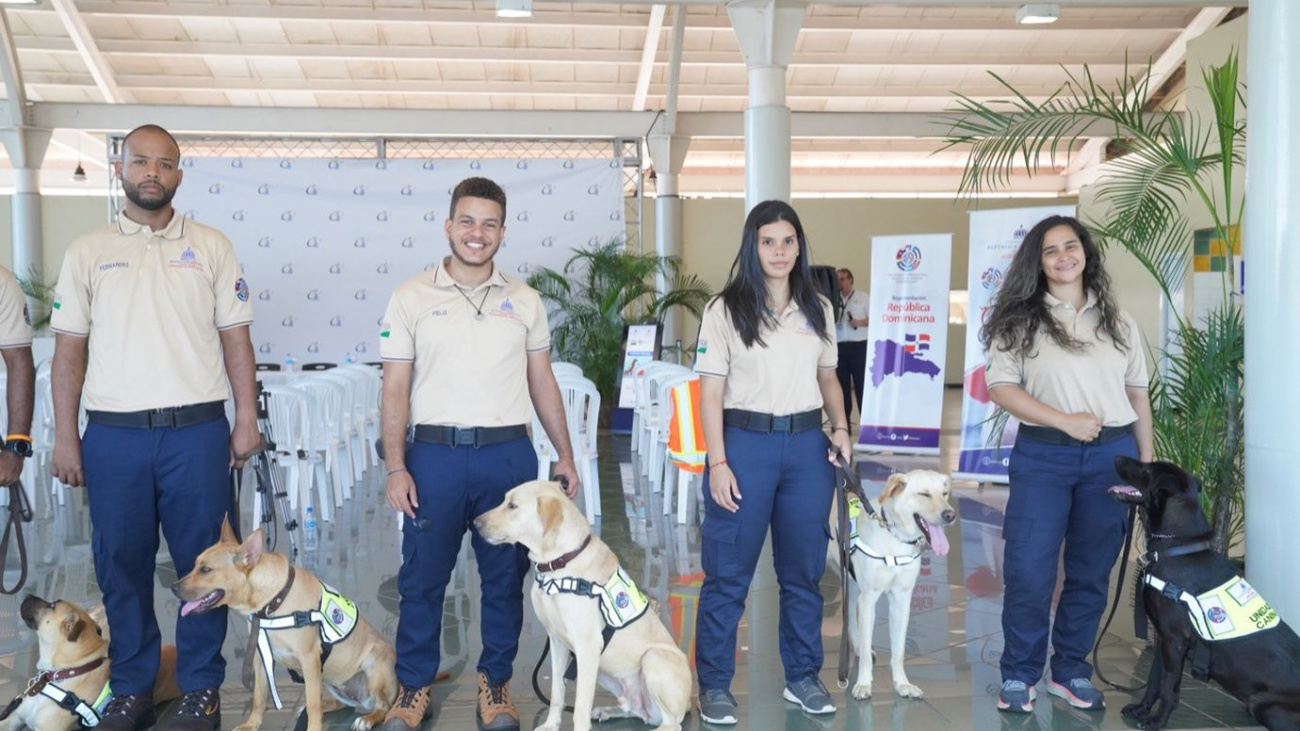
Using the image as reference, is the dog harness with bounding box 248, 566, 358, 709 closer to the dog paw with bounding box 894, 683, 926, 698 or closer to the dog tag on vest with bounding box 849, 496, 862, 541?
the dog tag on vest with bounding box 849, 496, 862, 541

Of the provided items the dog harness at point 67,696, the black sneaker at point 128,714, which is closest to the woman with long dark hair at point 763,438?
the black sneaker at point 128,714

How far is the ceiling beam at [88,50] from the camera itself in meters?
11.7

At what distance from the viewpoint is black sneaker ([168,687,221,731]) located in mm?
3182

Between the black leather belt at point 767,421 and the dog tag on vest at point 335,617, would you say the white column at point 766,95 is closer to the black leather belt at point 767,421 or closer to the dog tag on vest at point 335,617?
the black leather belt at point 767,421

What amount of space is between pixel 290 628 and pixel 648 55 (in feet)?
34.2

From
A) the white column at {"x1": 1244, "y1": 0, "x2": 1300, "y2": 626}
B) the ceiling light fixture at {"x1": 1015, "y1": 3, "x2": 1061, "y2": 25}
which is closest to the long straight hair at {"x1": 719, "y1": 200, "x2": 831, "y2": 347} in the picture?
the white column at {"x1": 1244, "y1": 0, "x2": 1300, "y2": 626}

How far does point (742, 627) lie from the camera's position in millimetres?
4484

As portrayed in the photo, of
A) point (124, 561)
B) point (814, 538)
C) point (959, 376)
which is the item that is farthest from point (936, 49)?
point (124, 561)

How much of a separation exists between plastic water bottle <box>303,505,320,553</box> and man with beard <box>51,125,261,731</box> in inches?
108

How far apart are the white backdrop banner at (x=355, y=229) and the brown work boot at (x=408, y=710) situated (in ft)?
29.2

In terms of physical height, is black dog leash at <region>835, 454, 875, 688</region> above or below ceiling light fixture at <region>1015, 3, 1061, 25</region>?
below

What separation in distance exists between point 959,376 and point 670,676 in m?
14.8

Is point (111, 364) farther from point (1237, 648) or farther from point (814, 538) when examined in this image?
point (1237, 648)

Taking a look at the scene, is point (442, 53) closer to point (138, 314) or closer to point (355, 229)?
point (355, 229)
